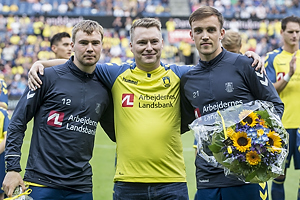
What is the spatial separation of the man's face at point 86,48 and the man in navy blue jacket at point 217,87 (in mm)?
816

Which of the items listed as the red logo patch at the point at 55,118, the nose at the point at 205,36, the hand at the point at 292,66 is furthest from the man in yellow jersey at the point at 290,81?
the red logo patch at the point at 55,118

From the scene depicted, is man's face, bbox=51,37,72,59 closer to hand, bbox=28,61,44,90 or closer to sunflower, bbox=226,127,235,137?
hand, bbox=28,61,44,90

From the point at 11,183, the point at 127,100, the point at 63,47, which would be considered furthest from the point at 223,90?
the point at 63,47

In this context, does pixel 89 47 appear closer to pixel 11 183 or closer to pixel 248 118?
pixel 11 183

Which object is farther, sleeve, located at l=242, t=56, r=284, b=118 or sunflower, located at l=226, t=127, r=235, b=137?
sleeve, located at l=242, t=56, r=284, b=118

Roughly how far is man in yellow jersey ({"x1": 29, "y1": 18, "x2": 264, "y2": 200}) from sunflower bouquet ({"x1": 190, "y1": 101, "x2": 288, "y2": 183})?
44cm

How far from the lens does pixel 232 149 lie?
2789 millimetres

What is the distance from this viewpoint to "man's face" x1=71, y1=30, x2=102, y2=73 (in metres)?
3.43

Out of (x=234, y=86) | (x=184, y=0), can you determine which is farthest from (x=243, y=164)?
(x=184, y=0)

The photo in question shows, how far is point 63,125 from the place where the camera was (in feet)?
10.9

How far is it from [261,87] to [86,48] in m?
1.49

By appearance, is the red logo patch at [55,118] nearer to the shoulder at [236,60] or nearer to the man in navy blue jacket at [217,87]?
the man in navy blue jacket at [217,87]

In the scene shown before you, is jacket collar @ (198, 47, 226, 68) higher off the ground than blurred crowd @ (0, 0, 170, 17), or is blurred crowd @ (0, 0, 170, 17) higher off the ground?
blurred crowd @ (0, 0, 170, 17)

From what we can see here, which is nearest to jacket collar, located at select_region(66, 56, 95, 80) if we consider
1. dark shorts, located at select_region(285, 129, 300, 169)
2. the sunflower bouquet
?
the sunflower bouquet
